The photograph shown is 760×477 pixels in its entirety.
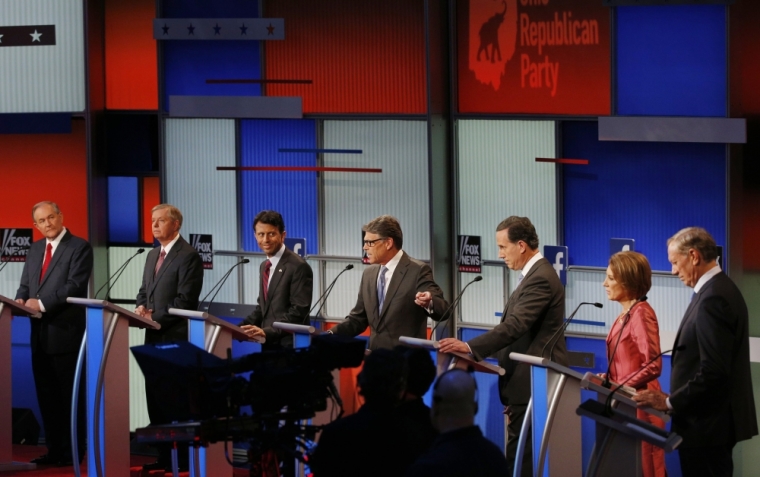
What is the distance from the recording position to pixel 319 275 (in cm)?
771

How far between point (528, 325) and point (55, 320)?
3415mm

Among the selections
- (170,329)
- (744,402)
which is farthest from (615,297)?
(170,329)

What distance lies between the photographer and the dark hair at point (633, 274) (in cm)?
500

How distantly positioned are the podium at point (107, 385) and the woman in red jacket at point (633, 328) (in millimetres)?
2411

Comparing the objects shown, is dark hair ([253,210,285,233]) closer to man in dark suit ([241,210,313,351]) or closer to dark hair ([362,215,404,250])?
man in dark suit ([241,210,313,351])

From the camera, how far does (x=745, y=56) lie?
245 inches

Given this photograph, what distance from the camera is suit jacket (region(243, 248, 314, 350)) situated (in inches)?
252

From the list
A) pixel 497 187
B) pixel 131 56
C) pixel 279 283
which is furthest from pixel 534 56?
pixel 131 56

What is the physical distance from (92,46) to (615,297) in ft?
15.3

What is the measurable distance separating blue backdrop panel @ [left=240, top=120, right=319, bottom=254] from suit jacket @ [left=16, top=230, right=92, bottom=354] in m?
1.21

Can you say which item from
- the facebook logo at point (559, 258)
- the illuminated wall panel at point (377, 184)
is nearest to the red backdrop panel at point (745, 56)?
the facebook logo at point (559, 258)

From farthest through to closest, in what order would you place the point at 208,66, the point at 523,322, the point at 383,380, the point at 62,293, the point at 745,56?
Answer: 1. the point at 208,66
2. the point at 62,293
3. the point at 745,56
4. the point at 523,322
5. the point at 383,380

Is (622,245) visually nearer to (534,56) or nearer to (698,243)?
(534,56)

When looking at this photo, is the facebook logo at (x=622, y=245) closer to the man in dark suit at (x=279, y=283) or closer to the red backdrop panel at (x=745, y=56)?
the red backdrop panel at (x=745, y=56)
